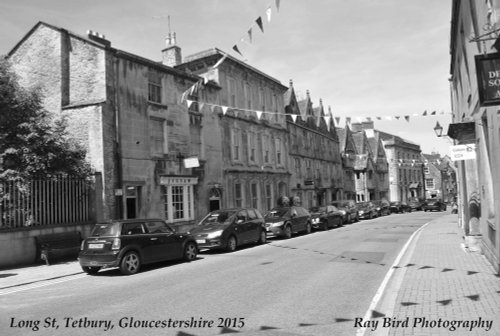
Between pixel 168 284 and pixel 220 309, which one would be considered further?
pixel 168 284

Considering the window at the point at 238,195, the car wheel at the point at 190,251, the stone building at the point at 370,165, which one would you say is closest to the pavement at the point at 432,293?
the car wheel at the point at 190,251

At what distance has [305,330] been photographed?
595cm

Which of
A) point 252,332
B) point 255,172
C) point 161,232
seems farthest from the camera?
point 255,172

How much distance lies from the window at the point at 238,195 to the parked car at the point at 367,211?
13.5 meters

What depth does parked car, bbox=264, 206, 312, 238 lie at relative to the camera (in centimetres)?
2050

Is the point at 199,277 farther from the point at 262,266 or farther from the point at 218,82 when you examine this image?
the point at 218,82

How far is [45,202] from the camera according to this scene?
15.4 meters

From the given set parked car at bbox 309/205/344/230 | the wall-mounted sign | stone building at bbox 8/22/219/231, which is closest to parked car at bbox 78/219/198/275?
stone building at bbox 8/22/219/231

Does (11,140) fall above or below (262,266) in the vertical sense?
above

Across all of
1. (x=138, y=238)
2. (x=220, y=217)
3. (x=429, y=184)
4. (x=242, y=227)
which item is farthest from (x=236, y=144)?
(x=429, y=184)

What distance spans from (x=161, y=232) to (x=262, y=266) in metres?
3.27

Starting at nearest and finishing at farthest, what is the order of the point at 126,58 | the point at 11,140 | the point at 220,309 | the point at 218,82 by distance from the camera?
1. the point at 220,309
2. the point at 11,140
3. the point at 126,58
4. the point at 218,82

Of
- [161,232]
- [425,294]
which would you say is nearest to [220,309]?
[425,294]

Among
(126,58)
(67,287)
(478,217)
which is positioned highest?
(126,58)
